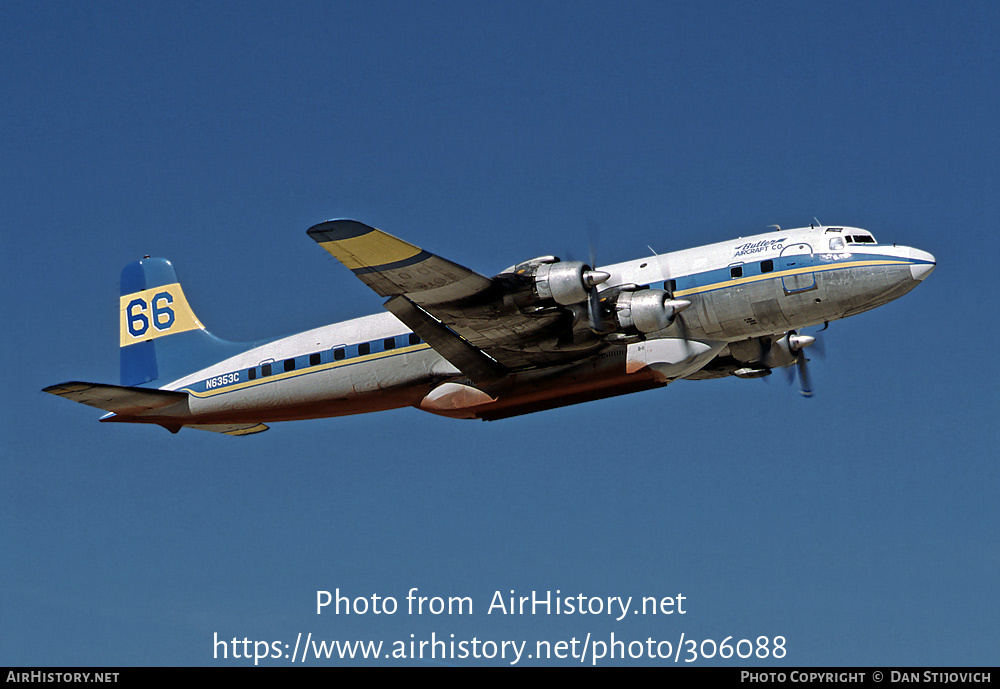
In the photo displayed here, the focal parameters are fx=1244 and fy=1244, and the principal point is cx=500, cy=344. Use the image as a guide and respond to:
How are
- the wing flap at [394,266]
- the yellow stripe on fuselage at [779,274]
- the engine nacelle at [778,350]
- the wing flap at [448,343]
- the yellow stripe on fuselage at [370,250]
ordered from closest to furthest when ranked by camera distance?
the wing flap at [394,266]
the yellow stripe on fuselage at [370,250]
the yellow stripe on fuselage at [779,274]
the wing flap at [448,343]
the engine nacelle at [778,350]

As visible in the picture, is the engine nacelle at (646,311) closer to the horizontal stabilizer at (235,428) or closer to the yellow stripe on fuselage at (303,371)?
the yellow stripe on fuselage at (303,371)

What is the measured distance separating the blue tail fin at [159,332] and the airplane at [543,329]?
4.80ft

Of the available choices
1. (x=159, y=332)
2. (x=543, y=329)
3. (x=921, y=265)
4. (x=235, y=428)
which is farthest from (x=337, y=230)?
(x=921, y=265)

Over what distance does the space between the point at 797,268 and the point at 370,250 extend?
964 cm

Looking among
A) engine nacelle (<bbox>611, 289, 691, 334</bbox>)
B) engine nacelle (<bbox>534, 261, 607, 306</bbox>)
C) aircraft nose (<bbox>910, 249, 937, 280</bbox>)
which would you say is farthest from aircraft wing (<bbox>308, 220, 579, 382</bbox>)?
aircraft nose (<bbox>910, 249, 937, 280</bbox>)

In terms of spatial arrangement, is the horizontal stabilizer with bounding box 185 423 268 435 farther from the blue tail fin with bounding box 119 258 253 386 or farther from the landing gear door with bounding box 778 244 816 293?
the landing gear door with bounding box 778 244 816 293

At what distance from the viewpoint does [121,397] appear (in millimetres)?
32875

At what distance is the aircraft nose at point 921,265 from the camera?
2784cm

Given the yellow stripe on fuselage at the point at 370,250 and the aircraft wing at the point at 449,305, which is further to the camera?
the aircraft wing at the point at 449,305

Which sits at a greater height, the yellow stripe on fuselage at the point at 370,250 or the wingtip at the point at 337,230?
the wingtip at the point at 337,230

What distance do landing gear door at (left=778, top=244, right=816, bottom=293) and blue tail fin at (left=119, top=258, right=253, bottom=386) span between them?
1429 cm

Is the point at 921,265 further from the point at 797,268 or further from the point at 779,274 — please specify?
the point at 779,274

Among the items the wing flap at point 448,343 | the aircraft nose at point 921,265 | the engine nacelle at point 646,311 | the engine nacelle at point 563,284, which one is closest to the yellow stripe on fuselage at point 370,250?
the wing flap at point 448,343
